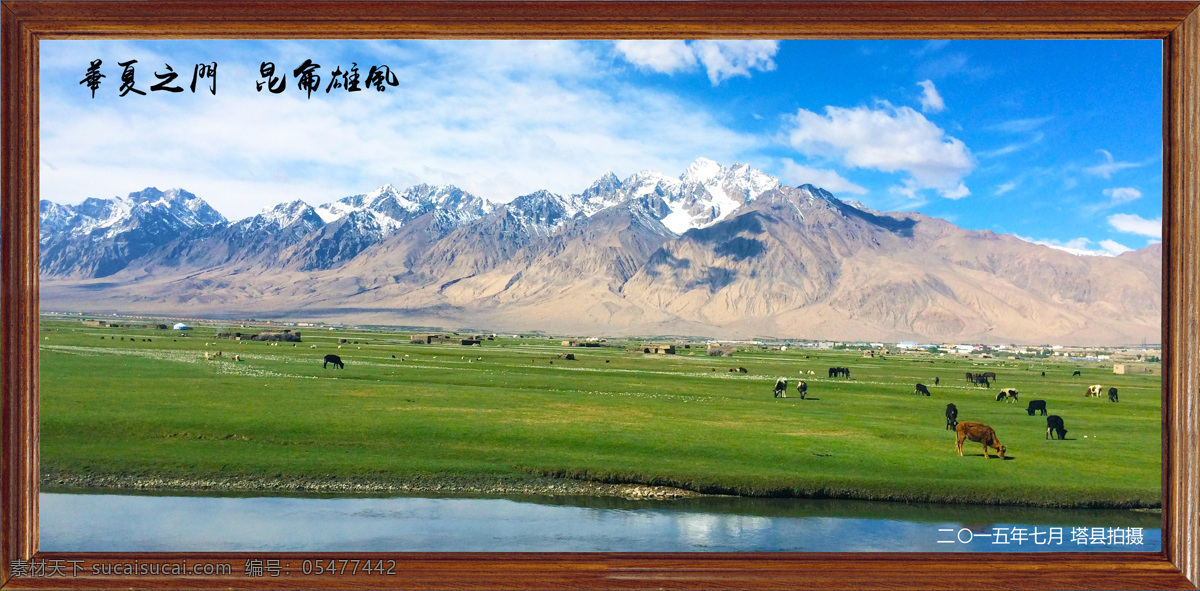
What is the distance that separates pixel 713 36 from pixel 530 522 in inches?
387

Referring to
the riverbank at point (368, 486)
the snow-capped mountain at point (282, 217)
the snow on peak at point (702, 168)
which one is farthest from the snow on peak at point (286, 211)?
the snow on peak at point (702, 168)

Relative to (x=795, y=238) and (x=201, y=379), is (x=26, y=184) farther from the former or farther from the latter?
(x=795, y=238)

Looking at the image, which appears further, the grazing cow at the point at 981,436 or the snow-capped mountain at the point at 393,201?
the grazing cow at the point at 981,436

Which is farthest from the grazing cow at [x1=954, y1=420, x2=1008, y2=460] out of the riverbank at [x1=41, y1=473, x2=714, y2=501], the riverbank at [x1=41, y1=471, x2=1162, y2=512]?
the riverbank at [x1=41, y1=473, x2=714, y2=501]

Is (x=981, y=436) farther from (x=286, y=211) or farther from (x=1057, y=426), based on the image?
(x=286, y=211)

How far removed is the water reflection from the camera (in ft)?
34.3

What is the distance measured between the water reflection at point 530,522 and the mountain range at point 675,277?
908 inches

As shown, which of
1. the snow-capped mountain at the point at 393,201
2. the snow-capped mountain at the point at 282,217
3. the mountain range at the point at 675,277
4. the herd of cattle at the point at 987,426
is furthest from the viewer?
the mountain range at the point at 675,277

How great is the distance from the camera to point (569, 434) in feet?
66.5

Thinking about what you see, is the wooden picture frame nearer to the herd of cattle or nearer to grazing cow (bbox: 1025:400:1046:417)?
the herd of cattle

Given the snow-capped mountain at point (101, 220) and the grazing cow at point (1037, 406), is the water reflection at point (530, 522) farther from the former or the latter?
the grazing cow at point (1037, 406)

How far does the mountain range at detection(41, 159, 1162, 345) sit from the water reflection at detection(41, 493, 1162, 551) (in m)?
23.1

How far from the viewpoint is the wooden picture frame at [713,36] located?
5348 mm

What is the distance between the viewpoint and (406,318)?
A: 108500 millimetres
